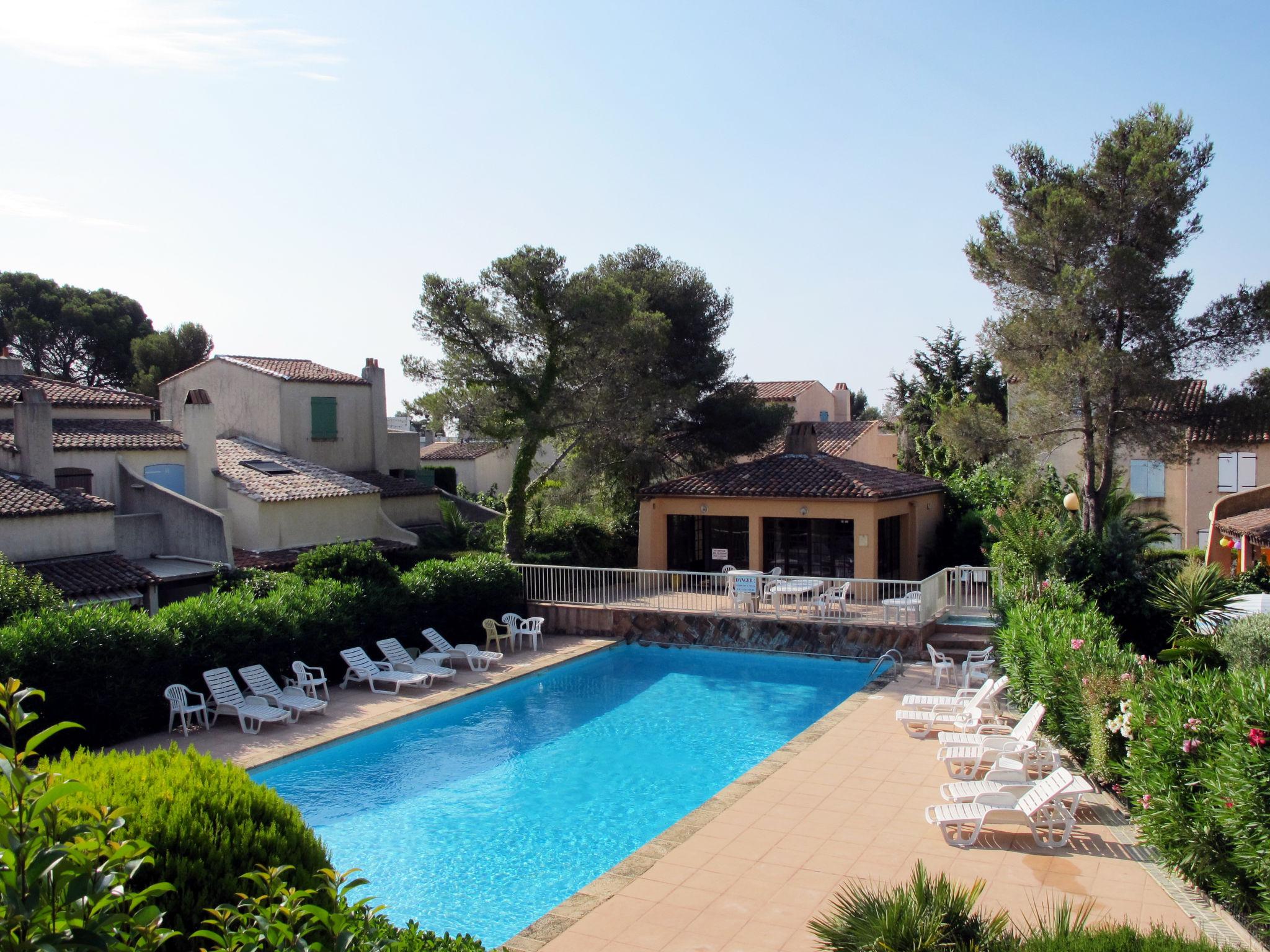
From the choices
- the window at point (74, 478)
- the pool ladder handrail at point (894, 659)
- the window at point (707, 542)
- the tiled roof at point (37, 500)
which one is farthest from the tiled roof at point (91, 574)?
the pool ladder handrail at point (894, 659)

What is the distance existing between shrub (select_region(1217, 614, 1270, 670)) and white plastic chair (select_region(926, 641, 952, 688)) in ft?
14.0

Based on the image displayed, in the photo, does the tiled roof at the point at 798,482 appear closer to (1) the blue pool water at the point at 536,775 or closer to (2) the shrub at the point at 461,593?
(1) the blue pool water at the point at 536,775

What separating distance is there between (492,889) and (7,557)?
536 inches

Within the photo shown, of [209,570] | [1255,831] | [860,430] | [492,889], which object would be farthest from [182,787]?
[860,430]

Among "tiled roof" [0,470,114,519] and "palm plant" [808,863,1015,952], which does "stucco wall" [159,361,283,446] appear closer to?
"tiled roof" [0,470,114,519]

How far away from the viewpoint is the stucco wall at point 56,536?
18594 mm

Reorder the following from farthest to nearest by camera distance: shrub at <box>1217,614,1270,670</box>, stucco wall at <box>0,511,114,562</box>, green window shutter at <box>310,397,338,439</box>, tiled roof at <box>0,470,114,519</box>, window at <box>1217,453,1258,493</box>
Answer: window at <box>1217,453,1258,493</box> → green window shutter at <box>310,397,338,439</box> → tiled roof at <box>0,470,114,519</box> → stucco wall at <box>0,511,114,562</box> → shrub at <box>1217,614,1270,670</box>

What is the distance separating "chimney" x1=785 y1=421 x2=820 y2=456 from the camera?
27594mm

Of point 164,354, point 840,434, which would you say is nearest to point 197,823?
point 840,434

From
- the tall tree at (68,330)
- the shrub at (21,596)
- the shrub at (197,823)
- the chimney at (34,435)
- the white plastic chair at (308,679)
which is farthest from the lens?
the tall tree at (68,330)

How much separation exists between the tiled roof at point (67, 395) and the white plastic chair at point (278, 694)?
12120mm

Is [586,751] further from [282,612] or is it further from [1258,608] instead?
[1258,608]

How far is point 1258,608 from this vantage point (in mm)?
17406

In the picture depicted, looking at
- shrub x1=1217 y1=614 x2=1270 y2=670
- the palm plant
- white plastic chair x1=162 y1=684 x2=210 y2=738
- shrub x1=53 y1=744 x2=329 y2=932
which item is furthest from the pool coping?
white plastic chair x1=162 y1=684 x2=210 y2=738
